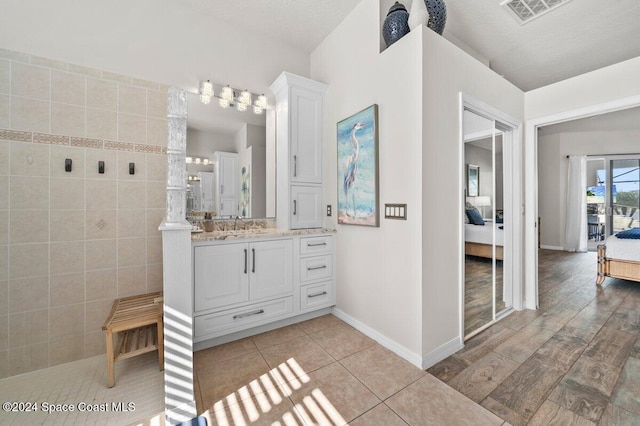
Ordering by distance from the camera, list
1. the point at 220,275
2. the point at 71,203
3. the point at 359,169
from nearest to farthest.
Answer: the point at 71,203 < the point at 220,275 < the point at 359,169

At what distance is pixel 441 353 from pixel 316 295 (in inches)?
46.9

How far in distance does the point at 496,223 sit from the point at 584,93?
144 cm

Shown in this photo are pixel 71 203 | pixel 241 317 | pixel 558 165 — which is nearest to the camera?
pixel 71 203

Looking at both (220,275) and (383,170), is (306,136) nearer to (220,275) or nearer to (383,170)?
(383,170)

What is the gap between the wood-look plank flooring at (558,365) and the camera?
1421mm

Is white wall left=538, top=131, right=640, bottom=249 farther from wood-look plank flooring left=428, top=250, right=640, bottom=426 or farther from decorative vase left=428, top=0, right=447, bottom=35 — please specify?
decorative vase left=428, top=0, right=447, bottom=35

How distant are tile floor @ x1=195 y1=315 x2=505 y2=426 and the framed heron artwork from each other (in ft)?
3.55

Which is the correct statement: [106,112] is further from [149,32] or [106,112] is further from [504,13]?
[504,13]

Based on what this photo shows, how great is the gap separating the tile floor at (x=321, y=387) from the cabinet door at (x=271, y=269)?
425 mm

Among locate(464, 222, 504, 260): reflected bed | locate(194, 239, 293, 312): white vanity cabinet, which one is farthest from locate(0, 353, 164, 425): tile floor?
locate(464, 222, 504, 260): reflected bed

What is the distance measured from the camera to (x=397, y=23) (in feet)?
6.64

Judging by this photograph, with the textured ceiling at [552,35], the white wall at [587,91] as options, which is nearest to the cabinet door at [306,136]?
the textured ceiling at [552,35]

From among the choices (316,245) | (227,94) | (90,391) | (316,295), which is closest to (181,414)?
(90,391)

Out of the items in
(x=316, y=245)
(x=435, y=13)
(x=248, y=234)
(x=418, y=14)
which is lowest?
(x=316, y=245)
